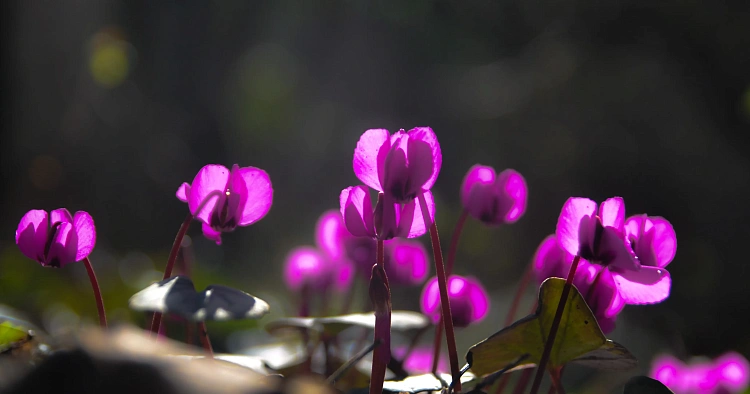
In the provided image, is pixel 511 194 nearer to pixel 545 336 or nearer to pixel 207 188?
pixel 545 336

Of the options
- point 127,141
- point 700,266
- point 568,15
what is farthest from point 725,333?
point 127,141

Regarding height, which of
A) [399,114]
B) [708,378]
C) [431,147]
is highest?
[399,114]

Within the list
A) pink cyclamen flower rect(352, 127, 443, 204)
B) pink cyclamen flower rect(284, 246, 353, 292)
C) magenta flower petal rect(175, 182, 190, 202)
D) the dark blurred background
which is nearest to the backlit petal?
pink cyclamen flower rect(352, 127, 443, 204)

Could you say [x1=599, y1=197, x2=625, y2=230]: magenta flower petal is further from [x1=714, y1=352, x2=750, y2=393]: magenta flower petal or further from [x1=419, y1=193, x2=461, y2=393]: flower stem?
[x1=714, y1=352, x2=750, y2=393]: magenta flower petal

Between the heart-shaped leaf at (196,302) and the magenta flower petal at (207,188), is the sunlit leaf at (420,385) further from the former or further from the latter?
the magenta flower petal at (207,188)

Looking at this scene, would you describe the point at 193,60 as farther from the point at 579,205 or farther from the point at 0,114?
the point at 579,205

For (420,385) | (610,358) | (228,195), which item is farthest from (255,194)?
(610,358)

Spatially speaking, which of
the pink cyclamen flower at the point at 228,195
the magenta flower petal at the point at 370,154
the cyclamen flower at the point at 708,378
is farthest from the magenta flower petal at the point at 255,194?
the cyclamen flower at the point at 708,378
